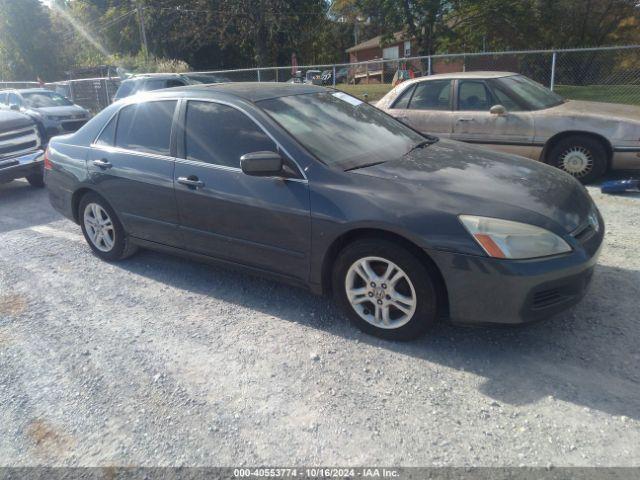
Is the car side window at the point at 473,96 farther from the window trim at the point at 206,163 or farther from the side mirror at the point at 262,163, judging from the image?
the side mirror at the point at 262,163

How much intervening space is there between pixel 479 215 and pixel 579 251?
2.07 feet

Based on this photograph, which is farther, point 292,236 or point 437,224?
point 292,236

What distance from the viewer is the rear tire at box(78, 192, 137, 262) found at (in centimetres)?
483

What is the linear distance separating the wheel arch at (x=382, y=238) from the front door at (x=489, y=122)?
4794mm

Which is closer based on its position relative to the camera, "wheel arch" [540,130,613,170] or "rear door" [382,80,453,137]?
"wheel arch" [540,130,613,170]

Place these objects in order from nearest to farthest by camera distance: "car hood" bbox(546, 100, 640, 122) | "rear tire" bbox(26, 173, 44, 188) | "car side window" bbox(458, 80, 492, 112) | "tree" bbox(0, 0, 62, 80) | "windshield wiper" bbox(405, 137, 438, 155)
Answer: "windshield wiper" bbox(405, 137, 438, 155) → "car hood" bbox(546, 100, 640, 122) → "car side window" bbox(458, 80, 492, 112) → "rear tire" bbox(26, 173, 44, 188) → "tree" bbox(0, 0, 62, 80)

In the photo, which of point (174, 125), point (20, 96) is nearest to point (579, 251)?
point (174, 125)

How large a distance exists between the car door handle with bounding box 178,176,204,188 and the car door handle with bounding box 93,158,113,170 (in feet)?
3.18

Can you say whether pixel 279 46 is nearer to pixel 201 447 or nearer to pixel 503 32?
pixel 503 32

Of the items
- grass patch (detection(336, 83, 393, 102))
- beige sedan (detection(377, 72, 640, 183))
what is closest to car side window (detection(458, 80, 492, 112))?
beige sedan (detection(377, 72, 640, 183))

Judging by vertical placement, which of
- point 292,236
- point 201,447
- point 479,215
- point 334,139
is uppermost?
point 334,139

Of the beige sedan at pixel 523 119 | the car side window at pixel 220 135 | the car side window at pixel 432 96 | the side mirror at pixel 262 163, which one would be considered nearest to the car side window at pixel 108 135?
the car side window at pixel 220 135

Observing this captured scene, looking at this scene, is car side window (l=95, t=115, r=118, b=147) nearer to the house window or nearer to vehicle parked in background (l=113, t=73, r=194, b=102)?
vehicle parked in background (l=113, t=73, r=194, b=102)

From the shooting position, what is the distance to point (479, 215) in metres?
3.02
